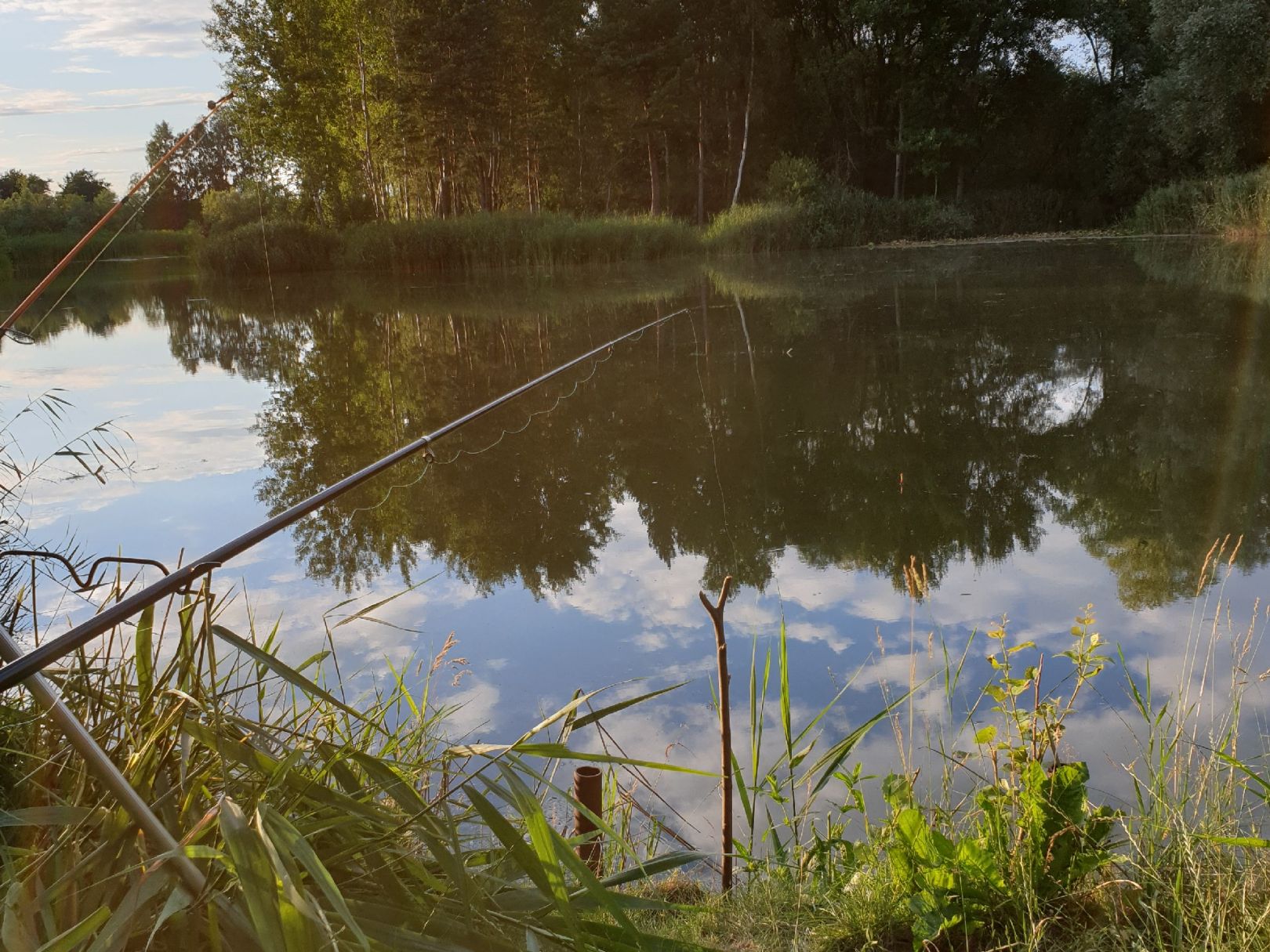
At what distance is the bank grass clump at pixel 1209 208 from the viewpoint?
18.3 meters

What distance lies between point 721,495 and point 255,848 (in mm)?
3771

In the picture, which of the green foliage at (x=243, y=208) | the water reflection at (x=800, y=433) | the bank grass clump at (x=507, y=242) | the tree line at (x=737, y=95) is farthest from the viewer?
the green foliage at (x=243, y=208)

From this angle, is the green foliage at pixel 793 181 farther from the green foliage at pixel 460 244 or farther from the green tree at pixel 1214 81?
the green tree at pixel 1214 81

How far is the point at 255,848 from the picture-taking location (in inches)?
35.2

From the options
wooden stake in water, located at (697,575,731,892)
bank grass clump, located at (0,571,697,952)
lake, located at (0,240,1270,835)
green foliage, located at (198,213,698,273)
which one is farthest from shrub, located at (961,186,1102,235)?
bank grass clump, located at (0,571,697,952)

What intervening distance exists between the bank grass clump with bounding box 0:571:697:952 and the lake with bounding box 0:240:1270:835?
0.32 meters

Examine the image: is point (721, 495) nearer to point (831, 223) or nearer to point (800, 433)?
point (800, 433)

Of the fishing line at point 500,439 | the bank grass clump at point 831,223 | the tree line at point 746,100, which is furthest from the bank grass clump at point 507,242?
the fishing line at point 500,439

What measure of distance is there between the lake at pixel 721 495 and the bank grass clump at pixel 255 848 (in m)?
0.32

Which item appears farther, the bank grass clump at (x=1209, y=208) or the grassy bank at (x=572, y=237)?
the grassy bank at (x=572, y=237)

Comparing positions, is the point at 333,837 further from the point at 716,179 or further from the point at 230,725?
the point at 716,179

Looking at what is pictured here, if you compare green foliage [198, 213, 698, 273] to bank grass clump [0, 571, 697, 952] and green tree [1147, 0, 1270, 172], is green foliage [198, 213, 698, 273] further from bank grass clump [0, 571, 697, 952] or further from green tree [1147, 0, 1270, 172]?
bank grass clump [0, 571, 697, 952]

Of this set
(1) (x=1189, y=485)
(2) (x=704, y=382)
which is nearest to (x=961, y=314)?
(2) (x=704, y=382)

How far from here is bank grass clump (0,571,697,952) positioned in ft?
3.04
